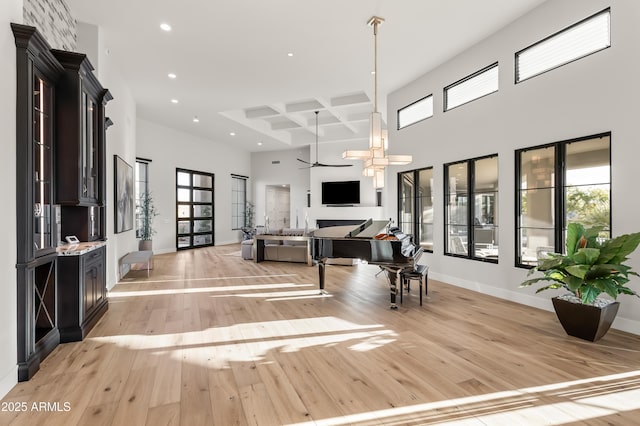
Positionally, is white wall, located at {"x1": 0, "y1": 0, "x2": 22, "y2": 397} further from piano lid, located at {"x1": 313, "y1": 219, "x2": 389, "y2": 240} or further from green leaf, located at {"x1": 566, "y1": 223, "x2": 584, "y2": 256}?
green leaf, located at {"x1": 566, "y1": 223, "x2": 584, "y2": 256}

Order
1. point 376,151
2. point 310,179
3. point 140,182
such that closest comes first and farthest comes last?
1. point 376,151
2. point 140,182
3. point 310,179

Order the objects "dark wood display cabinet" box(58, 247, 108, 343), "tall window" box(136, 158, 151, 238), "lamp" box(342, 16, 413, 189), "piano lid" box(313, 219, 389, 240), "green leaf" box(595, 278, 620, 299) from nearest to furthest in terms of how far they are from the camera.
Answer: "green leaf" box(595, 278, 620, 299), "dark wood display cabinet" box(58, 247, 108, 343), "lamp" box(342, 16, 413, 189), "piano lid" box(313, 219, 389, 240), "tall window" box(136, 158, 151, 238)

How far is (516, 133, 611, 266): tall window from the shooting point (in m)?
3.80

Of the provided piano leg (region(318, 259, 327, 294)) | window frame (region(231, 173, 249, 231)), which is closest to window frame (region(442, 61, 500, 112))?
piano leg (region(318, 259, 327, 294))

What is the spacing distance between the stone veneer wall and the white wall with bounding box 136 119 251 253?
511cm

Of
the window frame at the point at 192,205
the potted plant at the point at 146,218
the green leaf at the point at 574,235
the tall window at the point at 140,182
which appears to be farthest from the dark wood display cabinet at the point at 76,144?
the window frame at the point at 192,205

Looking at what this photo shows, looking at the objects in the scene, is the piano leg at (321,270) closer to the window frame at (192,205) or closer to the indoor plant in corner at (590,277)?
the indoor plant in corner at (590,277)

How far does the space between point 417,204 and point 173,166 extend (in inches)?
A: 292

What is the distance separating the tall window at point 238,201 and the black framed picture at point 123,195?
5.79m

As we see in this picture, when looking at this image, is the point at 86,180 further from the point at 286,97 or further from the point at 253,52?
the point at 286,97

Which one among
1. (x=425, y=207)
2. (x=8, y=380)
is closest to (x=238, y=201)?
(x=425, y=207)

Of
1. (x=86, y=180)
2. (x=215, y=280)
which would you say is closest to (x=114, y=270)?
(x=215, y=280)

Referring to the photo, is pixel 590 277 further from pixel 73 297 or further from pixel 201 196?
pixel 201 196

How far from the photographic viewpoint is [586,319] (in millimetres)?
3268
